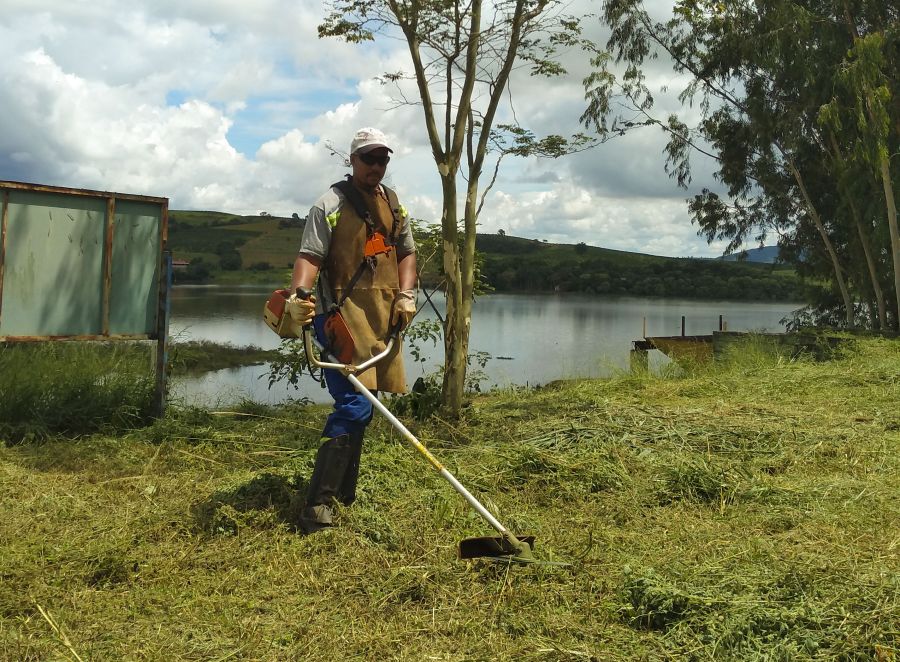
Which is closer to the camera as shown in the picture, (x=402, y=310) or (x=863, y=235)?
(x=402, y=310)

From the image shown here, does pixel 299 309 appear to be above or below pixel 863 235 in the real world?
below

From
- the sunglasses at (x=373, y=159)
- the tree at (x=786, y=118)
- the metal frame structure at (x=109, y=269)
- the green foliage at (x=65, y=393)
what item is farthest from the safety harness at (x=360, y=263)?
the tree at (x=786, y=118)

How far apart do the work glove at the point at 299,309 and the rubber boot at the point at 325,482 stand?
602 mm

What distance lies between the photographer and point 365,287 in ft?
13.1

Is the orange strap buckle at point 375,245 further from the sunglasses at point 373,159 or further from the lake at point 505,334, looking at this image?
the lake at point 505,334

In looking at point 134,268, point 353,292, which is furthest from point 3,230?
point 353,292

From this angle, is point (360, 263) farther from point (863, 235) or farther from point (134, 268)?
point (863, 235)

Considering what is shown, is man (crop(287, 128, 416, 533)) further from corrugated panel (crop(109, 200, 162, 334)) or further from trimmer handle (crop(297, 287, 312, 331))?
corrugated panel (crop(109, 200, 162, 334))

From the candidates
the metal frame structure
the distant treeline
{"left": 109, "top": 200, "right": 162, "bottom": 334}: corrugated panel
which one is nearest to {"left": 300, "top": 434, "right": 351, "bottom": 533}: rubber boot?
the metal frame structure

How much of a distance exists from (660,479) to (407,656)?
7.28 feet

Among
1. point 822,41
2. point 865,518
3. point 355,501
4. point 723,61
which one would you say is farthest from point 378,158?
point 723,61

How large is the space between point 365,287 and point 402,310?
0.74 feet

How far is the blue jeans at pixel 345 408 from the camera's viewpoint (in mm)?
3816

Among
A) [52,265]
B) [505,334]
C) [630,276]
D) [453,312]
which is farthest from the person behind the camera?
[630,276]
